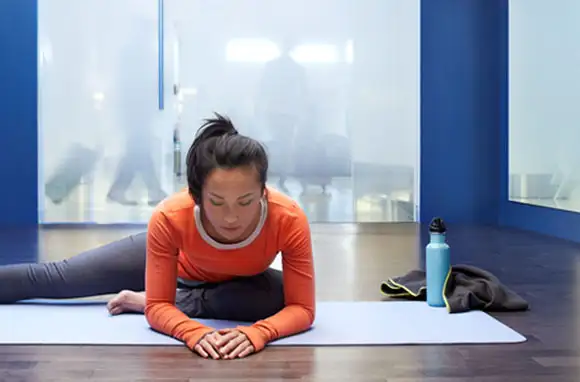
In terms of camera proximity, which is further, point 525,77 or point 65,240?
point 525,77

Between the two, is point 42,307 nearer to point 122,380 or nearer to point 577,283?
point 122,380

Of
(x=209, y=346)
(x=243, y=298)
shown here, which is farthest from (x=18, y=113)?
(x=209, y=346)

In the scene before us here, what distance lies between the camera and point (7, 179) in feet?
17.8

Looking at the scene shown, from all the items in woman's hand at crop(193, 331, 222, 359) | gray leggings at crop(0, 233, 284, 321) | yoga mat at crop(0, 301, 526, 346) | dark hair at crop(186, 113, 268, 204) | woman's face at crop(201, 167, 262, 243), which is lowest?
yoga mat at crop(0, 301, 526, 346)

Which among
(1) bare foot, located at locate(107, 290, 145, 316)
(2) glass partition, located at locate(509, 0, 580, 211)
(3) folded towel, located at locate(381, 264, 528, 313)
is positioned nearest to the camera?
(1) bare foot, located at locate(107, 290, 145, 316)

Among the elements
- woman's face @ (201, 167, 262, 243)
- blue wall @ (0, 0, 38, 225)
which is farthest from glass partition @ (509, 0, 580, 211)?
blue wall @ (0, 0, 38, 225)

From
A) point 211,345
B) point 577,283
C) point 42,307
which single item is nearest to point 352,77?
point 577,283

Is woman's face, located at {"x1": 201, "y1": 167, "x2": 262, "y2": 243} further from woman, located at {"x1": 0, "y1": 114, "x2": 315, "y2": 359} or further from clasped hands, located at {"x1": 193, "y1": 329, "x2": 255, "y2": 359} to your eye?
clasped hands, located at {"x1": 193, "y1": 329, "x2": 255, "y2": 359}

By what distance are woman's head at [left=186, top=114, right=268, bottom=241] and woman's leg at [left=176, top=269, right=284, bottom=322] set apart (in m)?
0.31

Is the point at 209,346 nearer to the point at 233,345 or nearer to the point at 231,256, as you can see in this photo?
the point at 233,345

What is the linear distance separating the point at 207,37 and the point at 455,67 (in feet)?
6.08

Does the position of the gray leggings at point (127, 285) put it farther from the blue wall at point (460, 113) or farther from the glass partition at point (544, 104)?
the blue wall at point (460, 113)

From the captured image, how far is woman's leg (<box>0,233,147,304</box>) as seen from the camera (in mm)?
1987

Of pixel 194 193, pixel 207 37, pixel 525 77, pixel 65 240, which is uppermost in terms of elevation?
pixel 207 37
